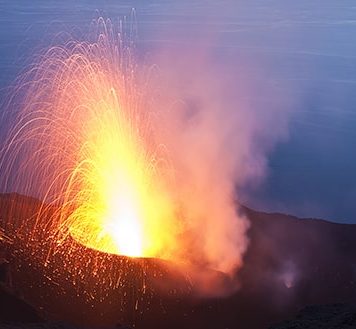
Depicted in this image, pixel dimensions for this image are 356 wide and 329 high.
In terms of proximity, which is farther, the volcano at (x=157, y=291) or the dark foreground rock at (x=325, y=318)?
the volcano at (x=157, y=291)

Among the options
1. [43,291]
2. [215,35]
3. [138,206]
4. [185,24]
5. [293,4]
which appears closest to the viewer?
[43,291]

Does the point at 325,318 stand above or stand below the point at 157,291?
below

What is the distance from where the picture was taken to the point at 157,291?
1889 centimetres

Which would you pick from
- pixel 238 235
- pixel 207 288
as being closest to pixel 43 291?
pixel 207 288

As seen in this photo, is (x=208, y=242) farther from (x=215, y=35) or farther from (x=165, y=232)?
(x=215, y=35)

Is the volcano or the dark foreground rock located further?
the volcano

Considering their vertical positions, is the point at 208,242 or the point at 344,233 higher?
the point at 344,233

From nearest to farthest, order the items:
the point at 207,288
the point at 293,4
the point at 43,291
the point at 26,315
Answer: the point at 26,315 → the point at 43,291 → the point at 207,288 → the point at 293,4

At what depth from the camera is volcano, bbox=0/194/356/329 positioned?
1767 cm

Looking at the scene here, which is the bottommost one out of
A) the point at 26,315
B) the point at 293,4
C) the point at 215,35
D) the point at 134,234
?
the point at 26,315

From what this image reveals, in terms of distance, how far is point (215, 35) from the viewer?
365 feet

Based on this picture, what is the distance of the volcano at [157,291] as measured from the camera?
17.7 m

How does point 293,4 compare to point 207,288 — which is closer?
point 207,288

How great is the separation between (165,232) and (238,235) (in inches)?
119
